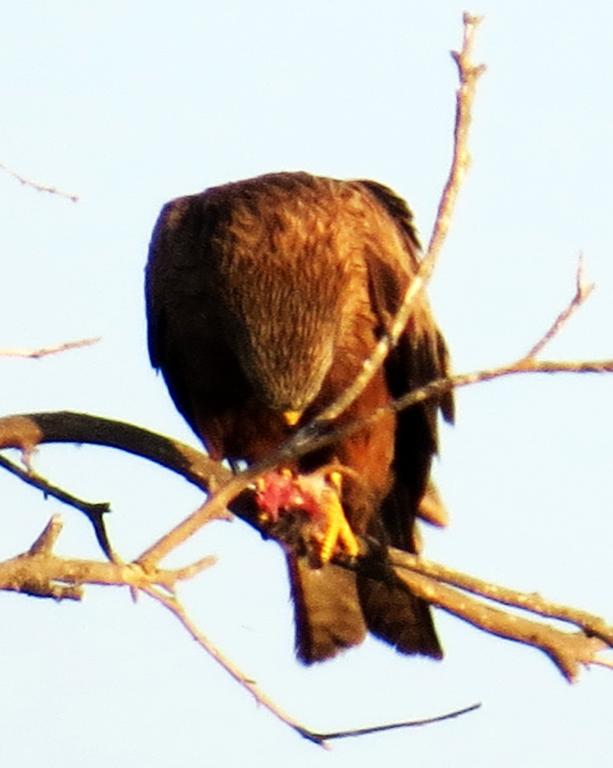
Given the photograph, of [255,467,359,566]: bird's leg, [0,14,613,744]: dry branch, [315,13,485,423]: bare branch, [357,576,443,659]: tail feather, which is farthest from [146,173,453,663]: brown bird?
[315,13,485,423]: bare branch

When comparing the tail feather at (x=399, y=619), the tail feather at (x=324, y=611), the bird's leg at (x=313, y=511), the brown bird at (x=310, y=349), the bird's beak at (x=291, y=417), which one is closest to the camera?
the bird's leg at (x=313, y=511)

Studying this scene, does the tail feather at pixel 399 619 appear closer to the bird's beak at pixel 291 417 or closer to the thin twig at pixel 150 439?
the bird's beak at pixel 291 417

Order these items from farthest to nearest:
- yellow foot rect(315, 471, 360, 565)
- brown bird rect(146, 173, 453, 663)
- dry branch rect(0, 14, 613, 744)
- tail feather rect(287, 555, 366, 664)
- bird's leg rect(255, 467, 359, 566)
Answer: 1. tail feather rect(287, 555, 366, 664)
2. brown bird rect(146, 173, 453, 663)
3. yellow foot rect(315, 471, 360, 565)
4. bird's leg rect(255, 467, 359, 566)
5. dry branch rect(0, 14, 613, 744)

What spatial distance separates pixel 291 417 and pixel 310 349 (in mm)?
254

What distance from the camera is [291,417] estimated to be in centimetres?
624

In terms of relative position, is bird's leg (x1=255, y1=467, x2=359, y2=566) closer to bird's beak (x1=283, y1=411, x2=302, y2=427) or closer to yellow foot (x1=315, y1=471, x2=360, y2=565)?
yellow foot (x1=315, y1=471, x2=360, y2=565)

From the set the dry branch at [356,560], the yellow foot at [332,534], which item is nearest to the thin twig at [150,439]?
the dry branch at [356,560]

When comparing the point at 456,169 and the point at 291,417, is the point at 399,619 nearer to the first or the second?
the point at 291,417

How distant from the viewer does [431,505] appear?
694cm

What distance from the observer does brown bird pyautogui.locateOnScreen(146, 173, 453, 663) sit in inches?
251

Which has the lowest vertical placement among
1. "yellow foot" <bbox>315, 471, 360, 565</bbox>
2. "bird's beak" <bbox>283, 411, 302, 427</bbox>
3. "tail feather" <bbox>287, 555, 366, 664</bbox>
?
"tail feather" <bbox>287, 555, 366, 664</bbox>

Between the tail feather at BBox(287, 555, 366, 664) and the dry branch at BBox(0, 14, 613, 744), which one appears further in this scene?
the tail feather at BBox(287, 555, 366, 664)

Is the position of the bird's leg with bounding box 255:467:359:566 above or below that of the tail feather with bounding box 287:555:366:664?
above

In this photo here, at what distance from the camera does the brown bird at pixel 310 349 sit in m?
6.36
